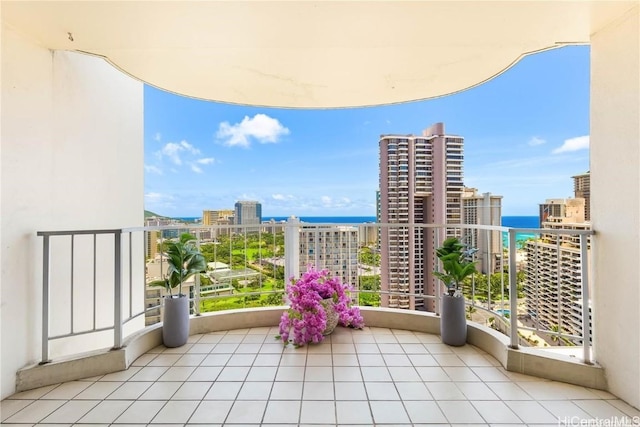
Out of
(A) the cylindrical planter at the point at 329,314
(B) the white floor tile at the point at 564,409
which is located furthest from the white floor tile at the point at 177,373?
(B) the white floor tile at the point at 564,409

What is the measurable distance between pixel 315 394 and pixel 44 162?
262 centimetres

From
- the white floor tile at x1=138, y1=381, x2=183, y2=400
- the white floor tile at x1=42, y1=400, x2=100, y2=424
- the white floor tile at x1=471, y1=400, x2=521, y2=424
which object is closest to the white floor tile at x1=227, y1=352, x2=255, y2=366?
the white floor tile at x1=138, y1=381, x2=183, y2=400

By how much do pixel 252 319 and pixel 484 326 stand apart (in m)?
2.35

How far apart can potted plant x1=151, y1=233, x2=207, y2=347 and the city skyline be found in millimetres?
1018

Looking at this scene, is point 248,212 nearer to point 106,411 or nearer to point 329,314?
point 329,314

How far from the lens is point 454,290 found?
8.58 ft

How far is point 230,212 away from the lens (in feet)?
11.4

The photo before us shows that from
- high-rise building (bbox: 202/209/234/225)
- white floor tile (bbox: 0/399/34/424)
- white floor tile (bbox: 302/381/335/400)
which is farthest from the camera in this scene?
high-rise building (bbox: 202/209/234/225)

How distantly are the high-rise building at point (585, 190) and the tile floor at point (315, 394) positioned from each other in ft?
4.10

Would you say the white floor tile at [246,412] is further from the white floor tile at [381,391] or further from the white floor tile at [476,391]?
the white floor tile at [476,391]

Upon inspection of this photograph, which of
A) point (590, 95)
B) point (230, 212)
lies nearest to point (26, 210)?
point (230, 212)

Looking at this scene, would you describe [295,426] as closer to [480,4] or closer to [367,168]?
[480,4]

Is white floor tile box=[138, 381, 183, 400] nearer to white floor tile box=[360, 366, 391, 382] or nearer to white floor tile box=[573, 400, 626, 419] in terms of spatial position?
white floor tile box=[360, 366, 391, 382]

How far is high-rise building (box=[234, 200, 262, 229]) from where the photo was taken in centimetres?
324
